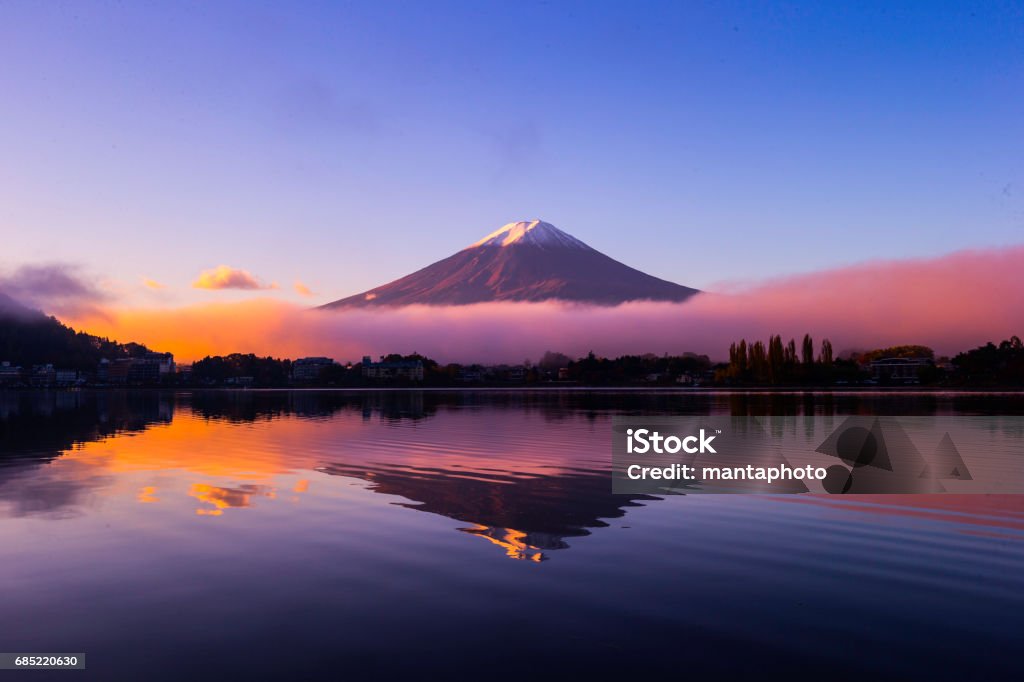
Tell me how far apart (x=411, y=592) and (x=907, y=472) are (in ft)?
74.0

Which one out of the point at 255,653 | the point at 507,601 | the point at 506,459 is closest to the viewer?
the point at 255,653

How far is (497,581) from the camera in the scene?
41.0ft

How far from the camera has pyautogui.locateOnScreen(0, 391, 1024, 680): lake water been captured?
30.0 feet

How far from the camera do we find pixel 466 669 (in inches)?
345

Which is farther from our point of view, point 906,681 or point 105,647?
point 105,647

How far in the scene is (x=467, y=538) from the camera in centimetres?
1591

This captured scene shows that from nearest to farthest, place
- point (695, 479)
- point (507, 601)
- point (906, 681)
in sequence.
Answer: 1. point (906, 681)
2. point (507, 601)
3. point (695, 479)

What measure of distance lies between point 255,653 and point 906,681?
25.6ft

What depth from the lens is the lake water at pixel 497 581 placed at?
9.13 meters

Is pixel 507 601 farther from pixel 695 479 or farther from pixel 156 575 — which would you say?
pixel 695 479

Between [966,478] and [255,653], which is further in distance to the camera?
[966,478]

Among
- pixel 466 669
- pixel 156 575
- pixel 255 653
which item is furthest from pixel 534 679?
pixel 156 575

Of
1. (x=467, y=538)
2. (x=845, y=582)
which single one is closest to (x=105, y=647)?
(x=467, y=538)

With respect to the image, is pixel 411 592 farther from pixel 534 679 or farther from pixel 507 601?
pixel 534 679
